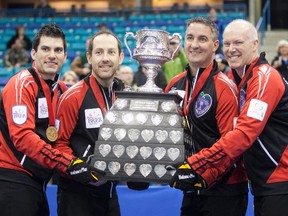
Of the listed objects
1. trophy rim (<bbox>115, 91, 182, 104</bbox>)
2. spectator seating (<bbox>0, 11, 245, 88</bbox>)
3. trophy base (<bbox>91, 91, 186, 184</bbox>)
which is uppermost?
spectator seating (<bbox>0, 11, 245, 88</bbox>)

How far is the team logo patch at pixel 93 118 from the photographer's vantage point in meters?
4.55

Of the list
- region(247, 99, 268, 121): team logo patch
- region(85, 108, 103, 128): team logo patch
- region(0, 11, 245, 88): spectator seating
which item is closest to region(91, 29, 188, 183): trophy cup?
region(85, 108, 103, 128): team logo patch

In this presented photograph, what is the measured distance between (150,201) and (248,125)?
2183mm

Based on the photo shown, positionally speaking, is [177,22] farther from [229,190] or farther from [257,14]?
[229,190]

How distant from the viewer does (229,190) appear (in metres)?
4.43

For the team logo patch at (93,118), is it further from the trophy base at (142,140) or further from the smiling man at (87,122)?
the trophy base at (142,140)

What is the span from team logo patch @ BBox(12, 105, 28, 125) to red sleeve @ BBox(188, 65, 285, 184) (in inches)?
47.2

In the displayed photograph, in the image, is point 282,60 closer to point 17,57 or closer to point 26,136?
point 26,136

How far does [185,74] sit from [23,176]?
1479mm

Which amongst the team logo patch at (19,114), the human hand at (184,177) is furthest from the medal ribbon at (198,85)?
the team logo patch at (19,114)

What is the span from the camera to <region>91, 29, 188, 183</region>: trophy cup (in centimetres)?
408

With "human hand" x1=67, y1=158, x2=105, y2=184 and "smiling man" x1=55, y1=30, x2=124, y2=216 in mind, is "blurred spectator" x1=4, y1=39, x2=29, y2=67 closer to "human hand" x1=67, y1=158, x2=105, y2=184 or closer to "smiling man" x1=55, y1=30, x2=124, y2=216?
"smiling man" x1=55, y1=30, x2=124, y2=216

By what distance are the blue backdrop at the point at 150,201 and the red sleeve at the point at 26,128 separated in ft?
5.85

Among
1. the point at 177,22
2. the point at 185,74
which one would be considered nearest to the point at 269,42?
the point at 177,22
